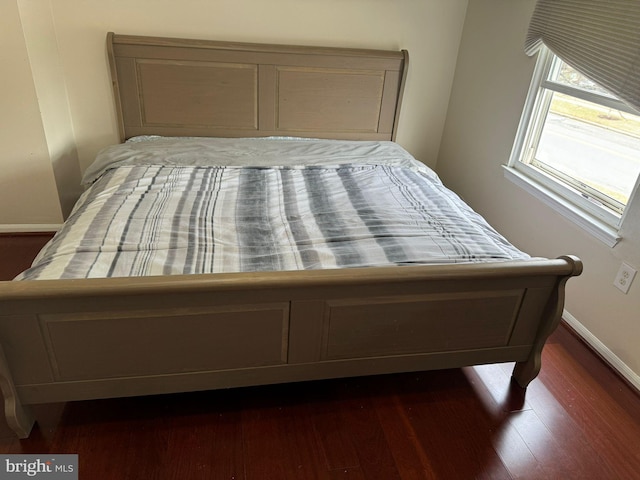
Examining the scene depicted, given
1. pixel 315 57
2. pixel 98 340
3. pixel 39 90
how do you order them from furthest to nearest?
pixel 315 57 → pixel 39 90 → pixel 98 340

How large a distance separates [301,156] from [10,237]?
190cm

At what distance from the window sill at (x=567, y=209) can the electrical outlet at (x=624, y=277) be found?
116 mm

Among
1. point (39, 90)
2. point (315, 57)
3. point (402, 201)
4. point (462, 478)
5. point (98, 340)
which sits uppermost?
point (315, 57)

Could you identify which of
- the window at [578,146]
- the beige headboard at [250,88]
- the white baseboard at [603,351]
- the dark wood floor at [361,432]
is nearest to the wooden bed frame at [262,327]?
→ the dark wood floor at [361,432]

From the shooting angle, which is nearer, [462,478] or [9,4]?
[462,478]

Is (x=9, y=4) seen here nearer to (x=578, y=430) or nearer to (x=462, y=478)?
(x=462, y=478)

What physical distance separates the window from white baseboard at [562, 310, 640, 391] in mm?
488

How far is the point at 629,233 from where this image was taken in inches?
78.4

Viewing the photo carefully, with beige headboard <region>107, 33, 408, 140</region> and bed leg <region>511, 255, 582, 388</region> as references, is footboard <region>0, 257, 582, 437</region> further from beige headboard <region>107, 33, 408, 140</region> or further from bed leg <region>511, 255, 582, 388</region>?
beige headboard <region>107, 33, 408, 140</region>

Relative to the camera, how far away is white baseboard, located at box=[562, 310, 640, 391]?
2010 mm

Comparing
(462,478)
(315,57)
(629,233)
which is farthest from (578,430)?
(315,57)

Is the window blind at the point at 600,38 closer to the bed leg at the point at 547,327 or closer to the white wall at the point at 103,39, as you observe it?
the bed leg at the point at 547,327

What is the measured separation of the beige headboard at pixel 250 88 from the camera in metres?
2.84

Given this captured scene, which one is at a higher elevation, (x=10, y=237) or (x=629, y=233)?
(x=629, y=233)
